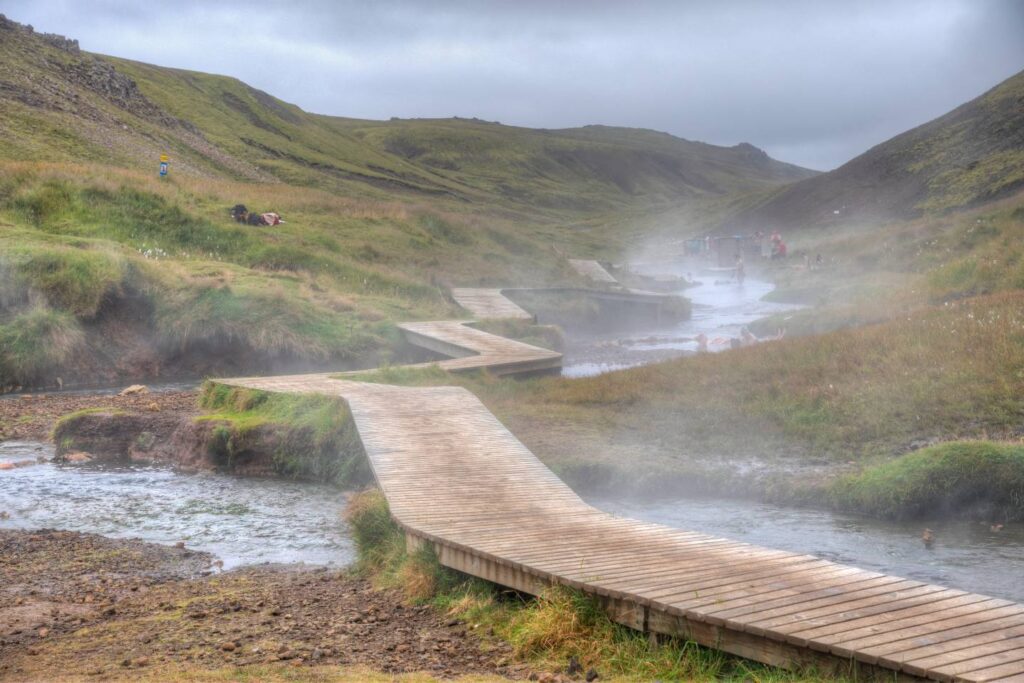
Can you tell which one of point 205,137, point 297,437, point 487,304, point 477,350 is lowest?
point 297,437

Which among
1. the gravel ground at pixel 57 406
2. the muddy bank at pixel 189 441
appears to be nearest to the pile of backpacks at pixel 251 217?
the gravel ground at pixel 57 406

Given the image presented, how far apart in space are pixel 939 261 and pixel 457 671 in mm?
34160

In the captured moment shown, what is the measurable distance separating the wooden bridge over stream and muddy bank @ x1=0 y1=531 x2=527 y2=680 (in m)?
0.80

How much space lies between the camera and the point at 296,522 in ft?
42.0

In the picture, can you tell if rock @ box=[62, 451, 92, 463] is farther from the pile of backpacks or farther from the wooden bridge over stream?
the pile of backpacks

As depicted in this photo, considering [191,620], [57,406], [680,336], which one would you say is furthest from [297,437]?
[680,336]

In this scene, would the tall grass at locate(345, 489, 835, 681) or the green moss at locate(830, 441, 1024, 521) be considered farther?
the green moss at locate(830, 441, 1024, 521)

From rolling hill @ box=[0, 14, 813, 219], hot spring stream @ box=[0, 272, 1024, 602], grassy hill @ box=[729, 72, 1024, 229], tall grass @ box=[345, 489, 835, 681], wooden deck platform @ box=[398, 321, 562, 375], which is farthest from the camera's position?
grassy hill @ box=[729, 72, 1024, 229]

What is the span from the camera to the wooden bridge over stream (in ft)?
20.5

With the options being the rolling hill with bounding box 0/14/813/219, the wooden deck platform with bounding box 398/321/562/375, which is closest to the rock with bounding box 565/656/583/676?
the wooden deck platform with bounding box 398/321/562/375

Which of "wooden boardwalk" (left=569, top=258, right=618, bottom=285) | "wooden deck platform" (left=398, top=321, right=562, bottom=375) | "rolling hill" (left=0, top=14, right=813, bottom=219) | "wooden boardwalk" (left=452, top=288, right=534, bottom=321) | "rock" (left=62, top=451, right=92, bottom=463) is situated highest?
"rolling hill" (left=0, top=14, right=813, bottom=219)

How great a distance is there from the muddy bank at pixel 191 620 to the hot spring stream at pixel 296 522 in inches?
33.8

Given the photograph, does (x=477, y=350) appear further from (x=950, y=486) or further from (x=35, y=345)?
(x=950, y=486)

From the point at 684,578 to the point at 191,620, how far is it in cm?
414
